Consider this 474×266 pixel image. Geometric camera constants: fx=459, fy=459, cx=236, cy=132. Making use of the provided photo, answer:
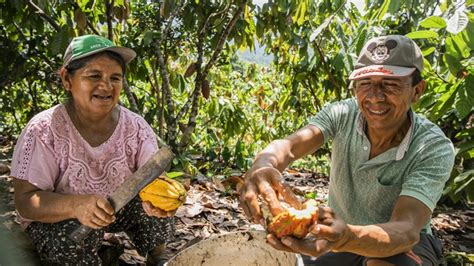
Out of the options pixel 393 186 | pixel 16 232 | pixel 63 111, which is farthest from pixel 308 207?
pixel 16 232

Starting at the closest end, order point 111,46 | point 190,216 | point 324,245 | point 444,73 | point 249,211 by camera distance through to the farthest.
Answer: point 324,245
point 249,211
point 111,46
point 444,73
point 190,216

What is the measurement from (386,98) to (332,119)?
12.5 inches

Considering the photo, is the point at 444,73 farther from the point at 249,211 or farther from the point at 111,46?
the point at 111,46

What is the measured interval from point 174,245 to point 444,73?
5.08ft

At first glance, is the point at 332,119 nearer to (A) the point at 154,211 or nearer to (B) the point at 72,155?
(A) the point at 154,211

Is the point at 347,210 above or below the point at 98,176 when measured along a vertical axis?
below

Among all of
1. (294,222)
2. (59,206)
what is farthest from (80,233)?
(294,222)

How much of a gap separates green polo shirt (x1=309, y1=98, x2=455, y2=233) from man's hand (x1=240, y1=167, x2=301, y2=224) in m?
0.38

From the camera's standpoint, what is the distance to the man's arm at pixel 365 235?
1.15 meters

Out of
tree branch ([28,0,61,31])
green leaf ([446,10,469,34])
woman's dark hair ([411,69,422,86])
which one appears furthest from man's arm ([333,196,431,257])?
tree branch ([28,0,61,31])

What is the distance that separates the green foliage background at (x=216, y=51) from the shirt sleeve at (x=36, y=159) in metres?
0.85

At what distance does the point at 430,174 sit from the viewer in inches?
59.3

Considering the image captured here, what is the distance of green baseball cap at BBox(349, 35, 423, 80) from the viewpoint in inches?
60.7

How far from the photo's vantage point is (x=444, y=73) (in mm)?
2123
